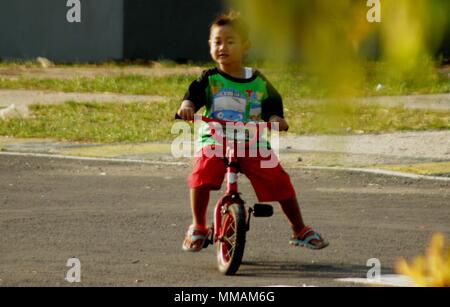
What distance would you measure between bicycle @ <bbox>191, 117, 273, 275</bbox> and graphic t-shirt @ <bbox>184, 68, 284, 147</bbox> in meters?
0.07

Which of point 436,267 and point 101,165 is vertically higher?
point 436,267

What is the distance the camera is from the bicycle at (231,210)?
6379mm

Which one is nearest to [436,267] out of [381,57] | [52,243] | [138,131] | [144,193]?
[381,57]

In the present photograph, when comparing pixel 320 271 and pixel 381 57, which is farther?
pixel 320 271

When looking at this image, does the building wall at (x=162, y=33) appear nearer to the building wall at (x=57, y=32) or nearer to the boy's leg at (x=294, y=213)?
the building wall at (x=57, y=32)

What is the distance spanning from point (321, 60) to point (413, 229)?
264 inches

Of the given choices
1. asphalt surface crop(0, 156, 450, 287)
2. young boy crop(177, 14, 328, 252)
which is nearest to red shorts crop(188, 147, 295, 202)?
young boy crop(177, 14, 328, 252)

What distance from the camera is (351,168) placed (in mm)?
11852

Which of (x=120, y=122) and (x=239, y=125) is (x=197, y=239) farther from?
(x=120, y=122)

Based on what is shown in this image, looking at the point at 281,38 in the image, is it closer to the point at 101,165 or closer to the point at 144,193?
the point at 144,193

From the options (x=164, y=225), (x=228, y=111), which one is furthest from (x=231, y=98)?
(x=164, y=225)

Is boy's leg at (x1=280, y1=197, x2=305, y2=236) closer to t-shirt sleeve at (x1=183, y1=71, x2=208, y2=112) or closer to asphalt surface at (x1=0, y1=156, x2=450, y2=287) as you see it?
asphalt surface at (x1=0, y1=156, x2=450, y2=287)

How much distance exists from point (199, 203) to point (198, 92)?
616 millimetres

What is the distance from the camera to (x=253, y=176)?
6.63 m
